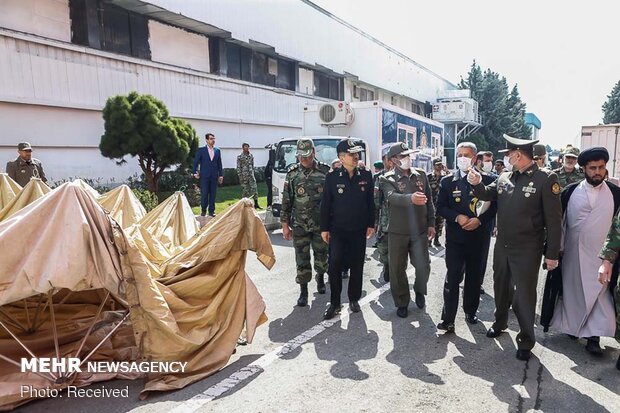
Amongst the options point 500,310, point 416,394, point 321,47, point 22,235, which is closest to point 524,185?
point 500,310

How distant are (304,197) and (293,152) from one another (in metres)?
5.78

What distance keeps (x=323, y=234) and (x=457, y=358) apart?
78.0 inches

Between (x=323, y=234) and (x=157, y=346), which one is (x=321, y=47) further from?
(x=157, y=346)

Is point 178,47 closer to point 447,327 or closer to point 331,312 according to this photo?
point 331,312

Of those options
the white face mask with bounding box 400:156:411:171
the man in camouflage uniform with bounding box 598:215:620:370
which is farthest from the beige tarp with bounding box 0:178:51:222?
the man in camouflage uniform with bounding box 598:215:620:370

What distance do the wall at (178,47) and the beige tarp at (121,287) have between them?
1276 centimetres

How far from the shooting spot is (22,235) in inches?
120

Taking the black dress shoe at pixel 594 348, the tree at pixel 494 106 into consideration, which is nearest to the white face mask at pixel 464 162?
the black dress shoe at pixel 594 348

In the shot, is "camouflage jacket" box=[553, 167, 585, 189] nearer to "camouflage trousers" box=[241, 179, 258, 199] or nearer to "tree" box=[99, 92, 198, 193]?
"camouflage trousers" box=[241, 179, 258, 199]

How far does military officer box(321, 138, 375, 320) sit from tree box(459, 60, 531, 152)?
43.0 m

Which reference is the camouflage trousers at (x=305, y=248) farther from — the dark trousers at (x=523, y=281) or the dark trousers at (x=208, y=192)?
the dark trousers at (x=208, y=192)

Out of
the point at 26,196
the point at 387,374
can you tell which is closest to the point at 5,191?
the point at 26,196

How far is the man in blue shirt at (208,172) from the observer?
11227 millimetres

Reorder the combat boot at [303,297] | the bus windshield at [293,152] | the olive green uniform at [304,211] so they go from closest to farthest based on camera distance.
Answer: the combat boot at [303,297], the olive green uniform at [304,211], the bus windshield at [293,152]
